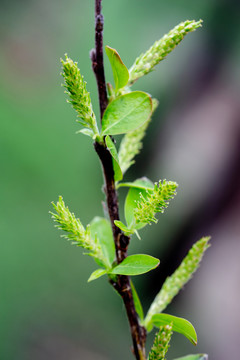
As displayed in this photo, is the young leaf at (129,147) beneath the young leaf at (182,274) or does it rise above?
above

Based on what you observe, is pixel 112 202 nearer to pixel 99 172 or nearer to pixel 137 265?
pixel 137 265

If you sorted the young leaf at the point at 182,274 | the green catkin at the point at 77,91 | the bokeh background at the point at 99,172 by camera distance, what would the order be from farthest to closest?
the bokeh background at the point at 99,172 < the young leaf at the point at 182,274 < the green catkin at the point at 77,91

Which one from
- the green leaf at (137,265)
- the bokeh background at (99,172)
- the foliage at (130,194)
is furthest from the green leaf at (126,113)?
the bokeh background at (99,172)

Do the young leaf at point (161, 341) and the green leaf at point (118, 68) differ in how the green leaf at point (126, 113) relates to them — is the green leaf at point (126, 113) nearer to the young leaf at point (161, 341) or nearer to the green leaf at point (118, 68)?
the green leaf at point (118, 68)

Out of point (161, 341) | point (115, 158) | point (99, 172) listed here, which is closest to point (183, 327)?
point (161, 341)

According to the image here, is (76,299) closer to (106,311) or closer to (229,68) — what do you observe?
(106,311)

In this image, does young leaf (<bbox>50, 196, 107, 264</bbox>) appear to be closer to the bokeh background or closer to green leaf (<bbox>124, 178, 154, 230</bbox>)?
green leaf (<bbox>124, 178, 154, 230</bbox>)
